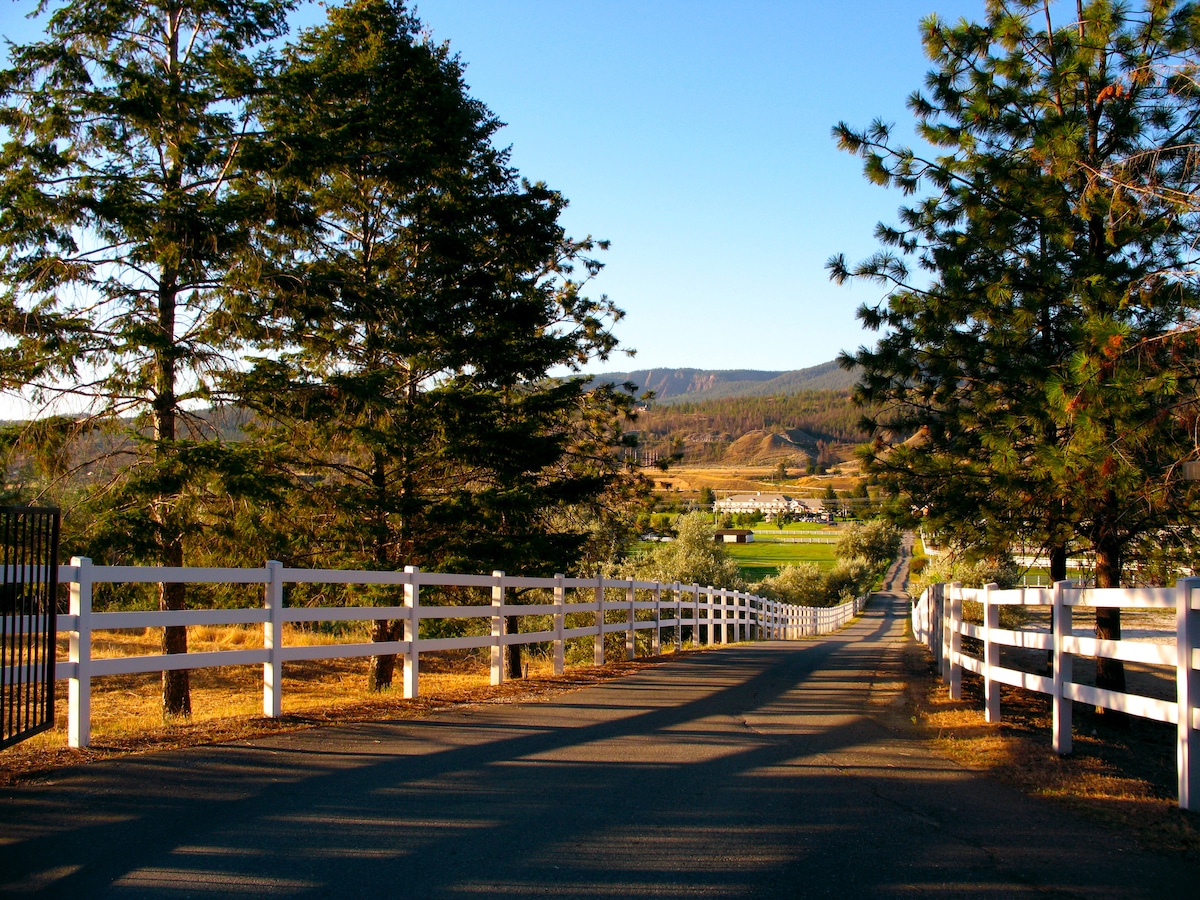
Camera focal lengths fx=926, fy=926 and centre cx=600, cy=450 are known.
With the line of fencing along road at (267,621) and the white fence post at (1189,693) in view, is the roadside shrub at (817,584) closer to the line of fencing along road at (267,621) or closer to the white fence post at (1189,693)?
the line of fencing along road at (267,621)

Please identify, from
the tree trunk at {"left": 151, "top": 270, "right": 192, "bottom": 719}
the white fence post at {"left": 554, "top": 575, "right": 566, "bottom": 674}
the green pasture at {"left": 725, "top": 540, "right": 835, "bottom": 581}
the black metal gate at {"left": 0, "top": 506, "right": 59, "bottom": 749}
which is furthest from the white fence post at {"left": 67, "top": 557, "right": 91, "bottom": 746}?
the green pasture at {"left": 725, "top": 540, "right": 835, "bottom": 581}

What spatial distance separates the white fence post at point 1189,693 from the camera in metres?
5.45

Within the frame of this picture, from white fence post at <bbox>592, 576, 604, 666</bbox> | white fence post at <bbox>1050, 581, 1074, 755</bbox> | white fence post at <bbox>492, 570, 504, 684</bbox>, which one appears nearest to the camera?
white fence post at <bbox>1050, 581, 1074, 755</bbox>

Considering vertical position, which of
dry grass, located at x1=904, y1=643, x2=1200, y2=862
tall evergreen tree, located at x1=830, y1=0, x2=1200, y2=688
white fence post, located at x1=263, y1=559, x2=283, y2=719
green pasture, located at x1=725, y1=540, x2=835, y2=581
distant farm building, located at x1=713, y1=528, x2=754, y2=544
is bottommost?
green pasture, located at x1=725, y1=540, x2=835, y2=581

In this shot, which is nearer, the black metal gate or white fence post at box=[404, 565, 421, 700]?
the black metal gate

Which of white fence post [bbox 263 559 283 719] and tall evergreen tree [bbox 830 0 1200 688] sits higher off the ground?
tall evergreen tree [bbox 830 0 1200 688]

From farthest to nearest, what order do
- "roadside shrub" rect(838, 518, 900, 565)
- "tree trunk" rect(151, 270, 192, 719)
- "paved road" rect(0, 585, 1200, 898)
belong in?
"roadside shrub" rect(838, 518, 900, 565)
"tree trunk" rect(151, 270, 192, 719)
"paved road" rect(0, 585, 1200, 898)

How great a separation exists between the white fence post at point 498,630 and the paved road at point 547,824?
10.8 ft

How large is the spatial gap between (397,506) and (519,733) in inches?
393

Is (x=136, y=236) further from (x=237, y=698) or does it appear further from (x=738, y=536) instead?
(x=738, y=536)

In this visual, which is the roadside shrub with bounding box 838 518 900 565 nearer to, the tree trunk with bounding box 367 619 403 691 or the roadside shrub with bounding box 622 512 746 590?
the roadside shrub with bounding box 622 512 746 590

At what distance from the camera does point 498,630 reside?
11.4 m

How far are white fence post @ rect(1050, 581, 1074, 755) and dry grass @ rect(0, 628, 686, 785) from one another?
17.3ft

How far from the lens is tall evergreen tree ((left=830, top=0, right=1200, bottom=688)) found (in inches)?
380
